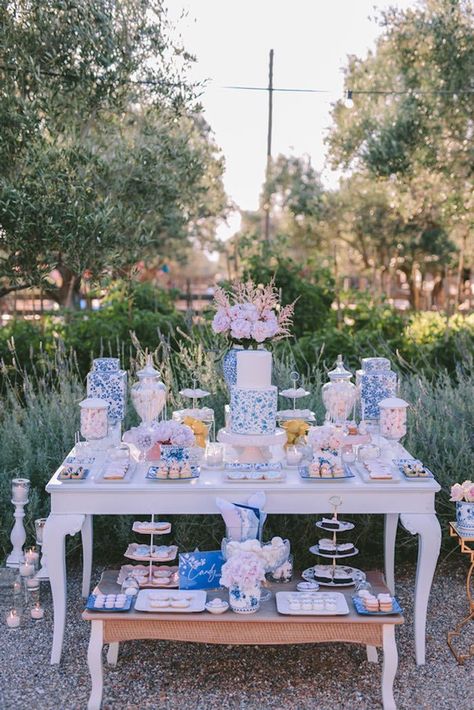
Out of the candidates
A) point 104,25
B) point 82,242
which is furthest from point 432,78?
point 82,242

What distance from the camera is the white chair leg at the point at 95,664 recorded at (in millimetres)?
3174

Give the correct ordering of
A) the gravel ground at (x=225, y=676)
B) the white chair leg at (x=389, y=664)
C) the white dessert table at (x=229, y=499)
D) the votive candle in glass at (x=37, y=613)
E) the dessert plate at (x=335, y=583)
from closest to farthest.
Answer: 1. the white chair leg at (x=389, y=664)
2. the gravel ground at (x=225, y=676)
3. the white dessert table at (x=229, y=499)
4. the dessert plate at (x=335, y=583)
5. the votive candle in glass at (x=37, y=613)

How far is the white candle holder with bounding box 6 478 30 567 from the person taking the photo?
407 centimetres

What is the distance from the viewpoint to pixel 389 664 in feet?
10.4

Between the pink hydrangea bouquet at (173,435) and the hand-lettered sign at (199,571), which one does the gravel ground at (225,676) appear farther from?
the pink hydrangea bouquet at (173,435)

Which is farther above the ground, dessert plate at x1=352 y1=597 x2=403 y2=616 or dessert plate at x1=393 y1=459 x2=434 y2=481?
dessert plate at x1=393 y1=459 x2=434 y2=481

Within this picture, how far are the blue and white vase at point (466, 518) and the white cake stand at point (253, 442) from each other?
0.82 m

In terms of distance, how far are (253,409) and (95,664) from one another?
1.21m

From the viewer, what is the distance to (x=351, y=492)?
346 cm

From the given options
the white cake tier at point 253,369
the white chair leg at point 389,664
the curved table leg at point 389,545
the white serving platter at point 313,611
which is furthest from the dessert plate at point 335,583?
the white cake tier at point 253,369

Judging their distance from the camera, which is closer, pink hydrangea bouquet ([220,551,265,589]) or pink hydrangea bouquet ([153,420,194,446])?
pink hydrangea bouquet ([220,551,265,589])

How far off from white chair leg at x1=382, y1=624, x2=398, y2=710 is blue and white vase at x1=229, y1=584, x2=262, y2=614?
50 cm

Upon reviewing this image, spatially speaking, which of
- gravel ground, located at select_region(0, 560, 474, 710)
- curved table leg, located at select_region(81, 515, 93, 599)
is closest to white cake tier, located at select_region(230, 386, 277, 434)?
gravel ground, located at select_region(0, 560, 474, 710)

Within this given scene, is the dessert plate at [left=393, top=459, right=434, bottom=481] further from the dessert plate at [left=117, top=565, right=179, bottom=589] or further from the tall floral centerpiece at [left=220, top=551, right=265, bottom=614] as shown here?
the dessert plate at [left=117, top=565, right=179, bottom=589]
